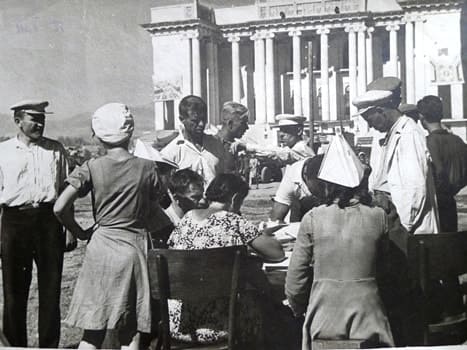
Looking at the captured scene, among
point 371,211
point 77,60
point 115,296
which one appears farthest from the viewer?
point 77,60

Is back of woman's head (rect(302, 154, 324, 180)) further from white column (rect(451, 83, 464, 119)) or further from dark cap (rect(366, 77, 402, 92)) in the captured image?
white column (rect(451, 83, 464, 119))

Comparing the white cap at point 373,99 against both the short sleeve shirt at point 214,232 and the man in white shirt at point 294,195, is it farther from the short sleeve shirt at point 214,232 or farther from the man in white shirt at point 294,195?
the short sleeve shirt at point 214,232

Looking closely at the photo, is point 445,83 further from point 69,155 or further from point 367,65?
point 69,155

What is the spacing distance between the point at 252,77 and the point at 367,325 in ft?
5.19

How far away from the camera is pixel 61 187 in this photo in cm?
340

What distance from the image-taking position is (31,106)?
3492 millimetres

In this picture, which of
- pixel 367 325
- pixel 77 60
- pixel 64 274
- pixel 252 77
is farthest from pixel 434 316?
pixel 77 60

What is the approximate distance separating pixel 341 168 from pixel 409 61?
1058mm

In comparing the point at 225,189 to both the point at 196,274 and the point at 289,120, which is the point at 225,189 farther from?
the point at 289,120

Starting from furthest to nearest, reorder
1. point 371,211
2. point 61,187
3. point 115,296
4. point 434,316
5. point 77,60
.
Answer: point 77,60 < point 61,187 < point 115,296 < point 434,316 < point 371,211

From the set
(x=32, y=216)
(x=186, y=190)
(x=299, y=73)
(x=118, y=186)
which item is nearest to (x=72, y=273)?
(x=32, y=216)

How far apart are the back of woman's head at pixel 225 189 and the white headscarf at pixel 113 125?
0.51m

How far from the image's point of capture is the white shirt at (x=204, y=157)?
3.48m

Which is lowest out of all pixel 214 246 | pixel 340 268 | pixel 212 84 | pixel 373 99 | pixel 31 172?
pixel 340 268
